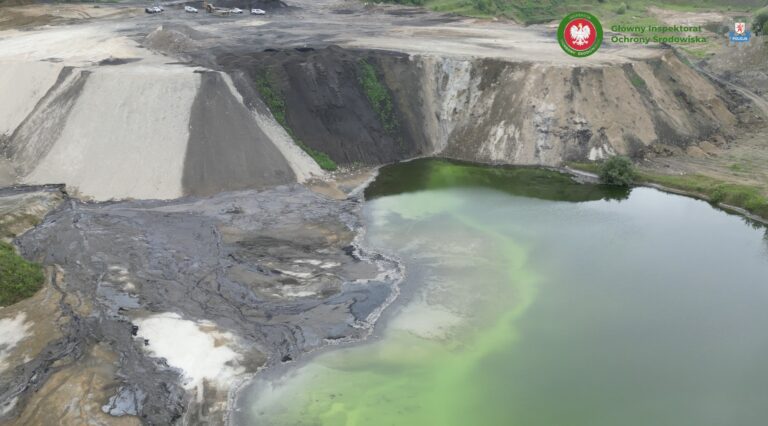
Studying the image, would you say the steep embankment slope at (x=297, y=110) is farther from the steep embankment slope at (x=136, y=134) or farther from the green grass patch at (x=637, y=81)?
the green grass patch at (x=637, y=81)

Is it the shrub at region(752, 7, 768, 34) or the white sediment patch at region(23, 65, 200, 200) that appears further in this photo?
the shrub at region(752, 7, 768, 34)

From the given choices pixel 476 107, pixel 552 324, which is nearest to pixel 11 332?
pixel 552 324

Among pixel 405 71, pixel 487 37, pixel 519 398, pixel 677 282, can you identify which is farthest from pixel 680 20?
pixel 519 398

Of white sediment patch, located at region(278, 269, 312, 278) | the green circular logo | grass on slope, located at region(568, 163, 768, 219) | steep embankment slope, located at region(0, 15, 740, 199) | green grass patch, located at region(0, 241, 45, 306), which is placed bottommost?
white sediment patch, located at region(278, 269, 312, 278)

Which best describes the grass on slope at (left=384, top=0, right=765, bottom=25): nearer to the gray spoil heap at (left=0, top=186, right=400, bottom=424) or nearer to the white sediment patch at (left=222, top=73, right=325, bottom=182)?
the white sediment patch at (left=222, top=73, right=325, bottom=182)

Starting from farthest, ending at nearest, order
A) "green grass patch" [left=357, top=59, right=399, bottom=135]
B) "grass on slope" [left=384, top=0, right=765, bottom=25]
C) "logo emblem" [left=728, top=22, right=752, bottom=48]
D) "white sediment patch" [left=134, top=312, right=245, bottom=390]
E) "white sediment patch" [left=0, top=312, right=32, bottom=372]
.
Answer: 1. "grass on slope" [left=384, top=0, right=765, bottom=25]
2. "logo emblem" [left=728, top=22, right=752, bottom=48]
3. "green grass patch" [left=357, top=59, right=399, bottom=135]
4. "white sediment patch" [left=134, top=312, right=245, bottom=390]
5. "white sediment patch" [left=0, top=312, right=32, bottom=372]

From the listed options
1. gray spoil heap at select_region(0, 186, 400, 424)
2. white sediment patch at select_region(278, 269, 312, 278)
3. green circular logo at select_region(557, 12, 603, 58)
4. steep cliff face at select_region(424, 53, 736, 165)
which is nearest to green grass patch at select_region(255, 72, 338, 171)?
gray spoil heap at select_region(0, 186, 400, 424)
